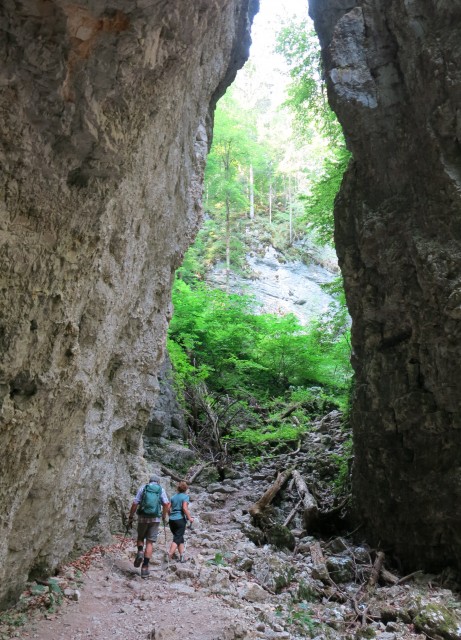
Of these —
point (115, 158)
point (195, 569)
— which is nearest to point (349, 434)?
point (195, 569)

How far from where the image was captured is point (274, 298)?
30.5 meters

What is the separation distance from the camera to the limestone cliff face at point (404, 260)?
8477 millimetres

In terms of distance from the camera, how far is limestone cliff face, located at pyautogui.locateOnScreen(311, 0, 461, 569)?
848cm

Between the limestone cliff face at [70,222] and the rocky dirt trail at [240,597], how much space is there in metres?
0.68

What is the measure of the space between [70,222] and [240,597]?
18.5 ft

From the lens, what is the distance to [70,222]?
454 cm

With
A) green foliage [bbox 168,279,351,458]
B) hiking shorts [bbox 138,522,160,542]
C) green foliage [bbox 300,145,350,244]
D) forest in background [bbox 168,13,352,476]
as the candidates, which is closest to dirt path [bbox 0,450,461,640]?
hiking shorts [bbox 138,522,160,542]

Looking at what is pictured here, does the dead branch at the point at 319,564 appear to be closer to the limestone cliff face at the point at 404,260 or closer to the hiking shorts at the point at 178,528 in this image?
the limestone cliff face at the point at 404,260

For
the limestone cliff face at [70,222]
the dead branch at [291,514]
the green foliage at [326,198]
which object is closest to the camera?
the limestone cliff face at [70,222]

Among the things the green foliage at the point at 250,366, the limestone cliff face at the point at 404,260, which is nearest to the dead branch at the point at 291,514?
the limestone cliff face at the point at 404,260

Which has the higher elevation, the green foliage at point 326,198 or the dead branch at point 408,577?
the green foliage at point 326,198

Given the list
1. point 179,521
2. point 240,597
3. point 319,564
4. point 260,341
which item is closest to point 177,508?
point 179,521

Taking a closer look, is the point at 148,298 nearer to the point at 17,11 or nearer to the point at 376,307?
the point at 376,307

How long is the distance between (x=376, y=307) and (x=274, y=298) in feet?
66.6
